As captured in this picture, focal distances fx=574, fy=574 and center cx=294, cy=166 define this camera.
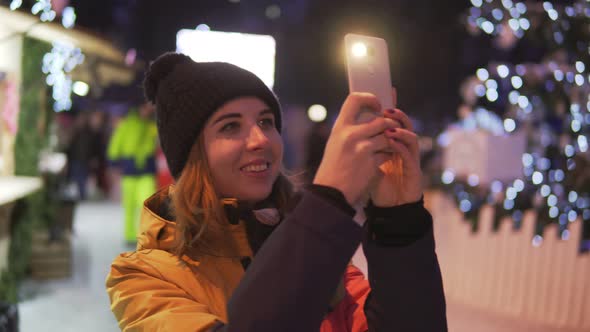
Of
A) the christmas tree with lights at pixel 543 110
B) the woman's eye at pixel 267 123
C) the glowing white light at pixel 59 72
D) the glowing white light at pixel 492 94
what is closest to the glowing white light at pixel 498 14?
the christmas tree with lights at pixel 543 110

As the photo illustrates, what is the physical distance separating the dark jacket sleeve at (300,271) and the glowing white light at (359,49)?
37 cm

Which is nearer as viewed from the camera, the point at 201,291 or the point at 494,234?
the point at 201,291

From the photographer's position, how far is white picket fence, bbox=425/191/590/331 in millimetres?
5414

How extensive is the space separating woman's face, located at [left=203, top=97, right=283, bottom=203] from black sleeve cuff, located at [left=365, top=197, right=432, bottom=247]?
409 mm

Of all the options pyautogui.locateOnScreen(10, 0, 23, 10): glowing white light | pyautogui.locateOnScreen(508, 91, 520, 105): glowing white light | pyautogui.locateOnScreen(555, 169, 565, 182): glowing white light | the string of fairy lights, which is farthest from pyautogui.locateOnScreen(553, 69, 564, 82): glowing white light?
pyautogui.locateOnScreen(10, 0, 23, 10): glowing white light

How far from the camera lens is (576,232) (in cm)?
543

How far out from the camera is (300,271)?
0.95 meters

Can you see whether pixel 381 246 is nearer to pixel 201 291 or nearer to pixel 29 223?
pixel 201 291

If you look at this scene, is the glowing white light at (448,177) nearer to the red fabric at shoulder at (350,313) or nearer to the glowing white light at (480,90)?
the glowing white light at (480,90)

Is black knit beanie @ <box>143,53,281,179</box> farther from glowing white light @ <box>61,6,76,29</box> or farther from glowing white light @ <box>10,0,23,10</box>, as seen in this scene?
glowing white light @ <box>61,6,76,29</box>

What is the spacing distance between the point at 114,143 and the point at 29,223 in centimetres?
254

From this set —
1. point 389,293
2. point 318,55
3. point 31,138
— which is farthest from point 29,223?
point 318,55

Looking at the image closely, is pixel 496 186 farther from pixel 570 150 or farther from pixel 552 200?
pixel 570 150

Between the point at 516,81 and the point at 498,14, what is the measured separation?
0.76 metres
